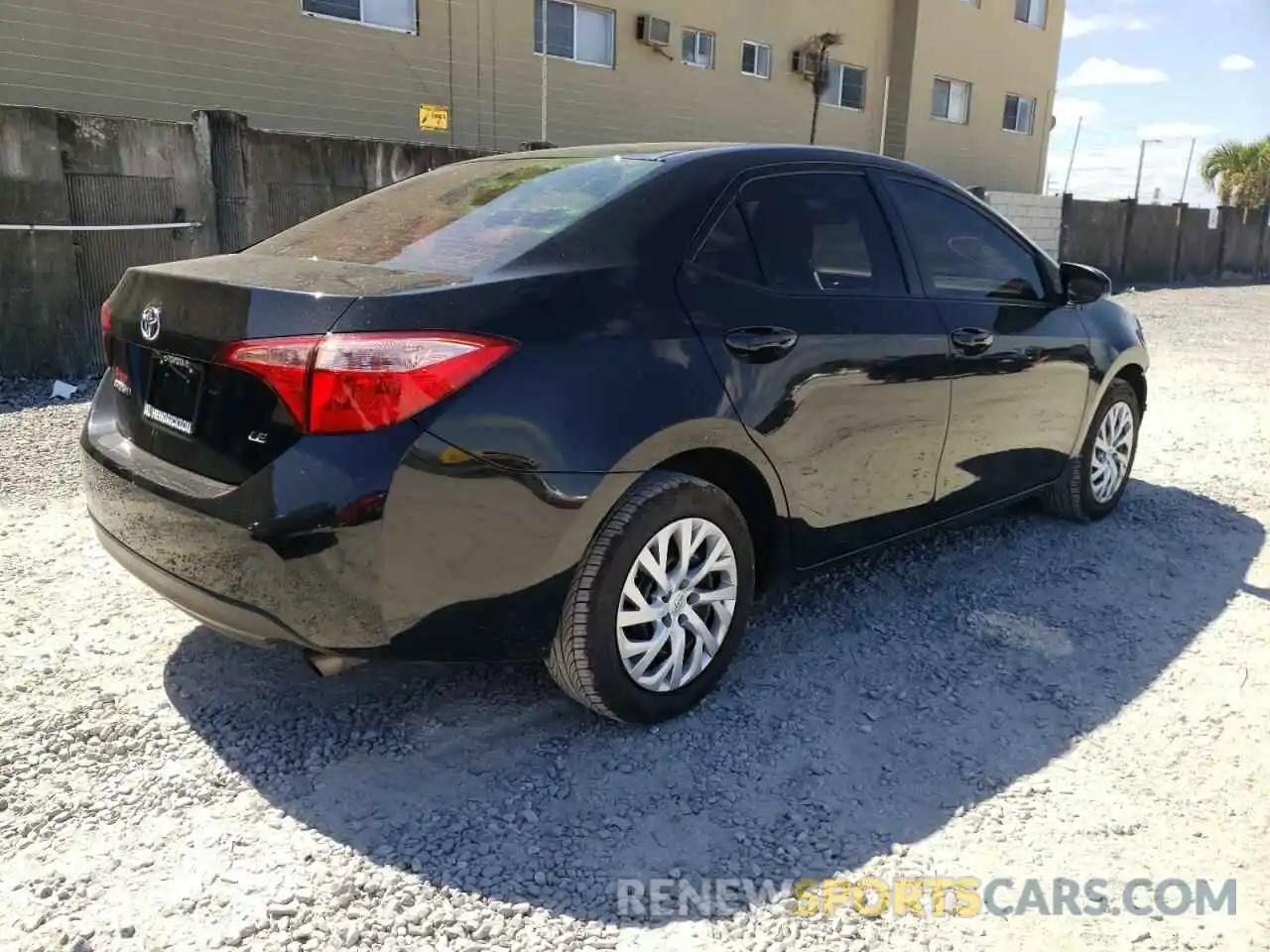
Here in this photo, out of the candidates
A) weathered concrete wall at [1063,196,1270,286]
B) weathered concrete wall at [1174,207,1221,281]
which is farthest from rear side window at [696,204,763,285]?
weathered concrete wall at [1174,207,1221,281]

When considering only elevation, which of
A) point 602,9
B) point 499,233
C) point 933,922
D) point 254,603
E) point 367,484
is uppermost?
point 602,9

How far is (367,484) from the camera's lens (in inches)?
92.4

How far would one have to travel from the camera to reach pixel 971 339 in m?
3.88

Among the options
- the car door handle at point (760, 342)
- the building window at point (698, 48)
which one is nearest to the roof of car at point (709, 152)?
the car door handle at point (760, 342)

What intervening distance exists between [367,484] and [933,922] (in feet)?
5.43

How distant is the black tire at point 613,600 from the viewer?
2.74 metres

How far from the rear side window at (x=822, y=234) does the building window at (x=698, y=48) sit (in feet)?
46.0

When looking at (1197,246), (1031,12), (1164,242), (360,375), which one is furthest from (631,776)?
(1197,246)

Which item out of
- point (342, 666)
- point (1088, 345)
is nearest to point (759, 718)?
point (342, 666)

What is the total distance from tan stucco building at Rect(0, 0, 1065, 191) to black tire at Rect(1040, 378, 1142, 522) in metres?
10.6

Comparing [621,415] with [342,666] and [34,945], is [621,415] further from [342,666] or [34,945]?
[34,945]

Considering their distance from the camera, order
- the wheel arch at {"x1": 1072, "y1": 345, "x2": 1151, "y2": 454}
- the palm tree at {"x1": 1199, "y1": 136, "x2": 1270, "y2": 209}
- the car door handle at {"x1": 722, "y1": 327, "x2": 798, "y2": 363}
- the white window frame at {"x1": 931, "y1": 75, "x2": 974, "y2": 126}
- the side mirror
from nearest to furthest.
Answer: the car door handle at {"x1": 722, "y1": 327, "x2": 798, "y2": 363}, the side mirror, the wheel arch at {"x1": 1072, "y1": 345, "x2": 1151, "y2": 454}, the white window frame at {"x1": 931, "y1": 75, "x2": 974, "y2": 126}, the palm tree at {"x1": 1199, "y1": 136, "x2": 1270, "y2": 209}

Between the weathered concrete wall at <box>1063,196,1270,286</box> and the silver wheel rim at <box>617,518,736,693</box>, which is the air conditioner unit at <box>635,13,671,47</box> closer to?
the weathered concrete wall at <box>1063,196,1270,286</box>

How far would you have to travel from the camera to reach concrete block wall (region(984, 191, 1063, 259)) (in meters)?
19.5
